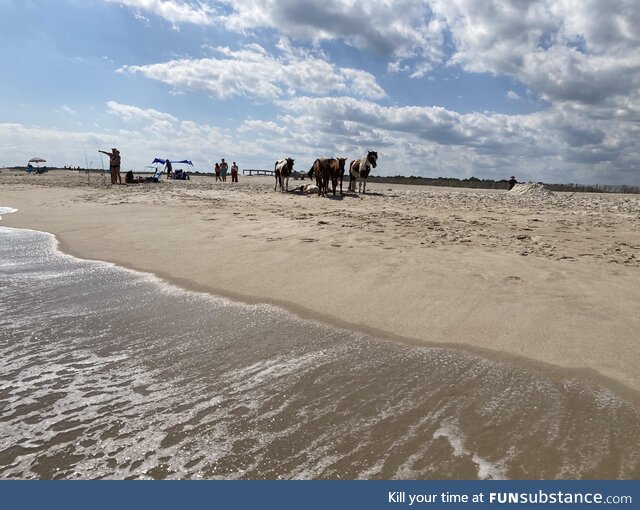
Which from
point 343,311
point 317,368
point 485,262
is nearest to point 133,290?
point 343,311

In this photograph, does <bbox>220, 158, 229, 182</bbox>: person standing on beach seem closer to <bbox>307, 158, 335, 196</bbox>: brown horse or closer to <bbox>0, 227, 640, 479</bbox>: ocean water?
<bbox>307, 158, 335, 196</bbox>: brown horse

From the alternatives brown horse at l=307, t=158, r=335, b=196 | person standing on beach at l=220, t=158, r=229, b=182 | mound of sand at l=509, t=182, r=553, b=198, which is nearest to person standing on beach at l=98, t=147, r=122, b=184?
person standing on beach at l=220, t=158, r=229, b=182

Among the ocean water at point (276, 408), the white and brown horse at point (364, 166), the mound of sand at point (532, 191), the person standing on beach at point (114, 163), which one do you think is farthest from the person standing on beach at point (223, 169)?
Answer: the ocean water at point (276, 408)

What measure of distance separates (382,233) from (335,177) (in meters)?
10.9

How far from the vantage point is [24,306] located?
426 cm

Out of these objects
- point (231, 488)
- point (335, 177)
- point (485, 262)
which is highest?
point (335, 177)

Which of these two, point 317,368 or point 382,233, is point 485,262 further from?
point 317,368

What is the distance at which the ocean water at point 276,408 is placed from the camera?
1973 millimetres

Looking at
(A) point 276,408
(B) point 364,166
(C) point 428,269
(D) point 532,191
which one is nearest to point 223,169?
(B) point 364,166

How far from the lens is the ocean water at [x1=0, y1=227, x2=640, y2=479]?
1.97m

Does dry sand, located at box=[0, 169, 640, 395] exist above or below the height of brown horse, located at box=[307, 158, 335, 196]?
below

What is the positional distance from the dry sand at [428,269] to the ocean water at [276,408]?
0.47 meters

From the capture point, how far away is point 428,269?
210 inches

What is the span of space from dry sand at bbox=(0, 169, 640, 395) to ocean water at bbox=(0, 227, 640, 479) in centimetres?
47
